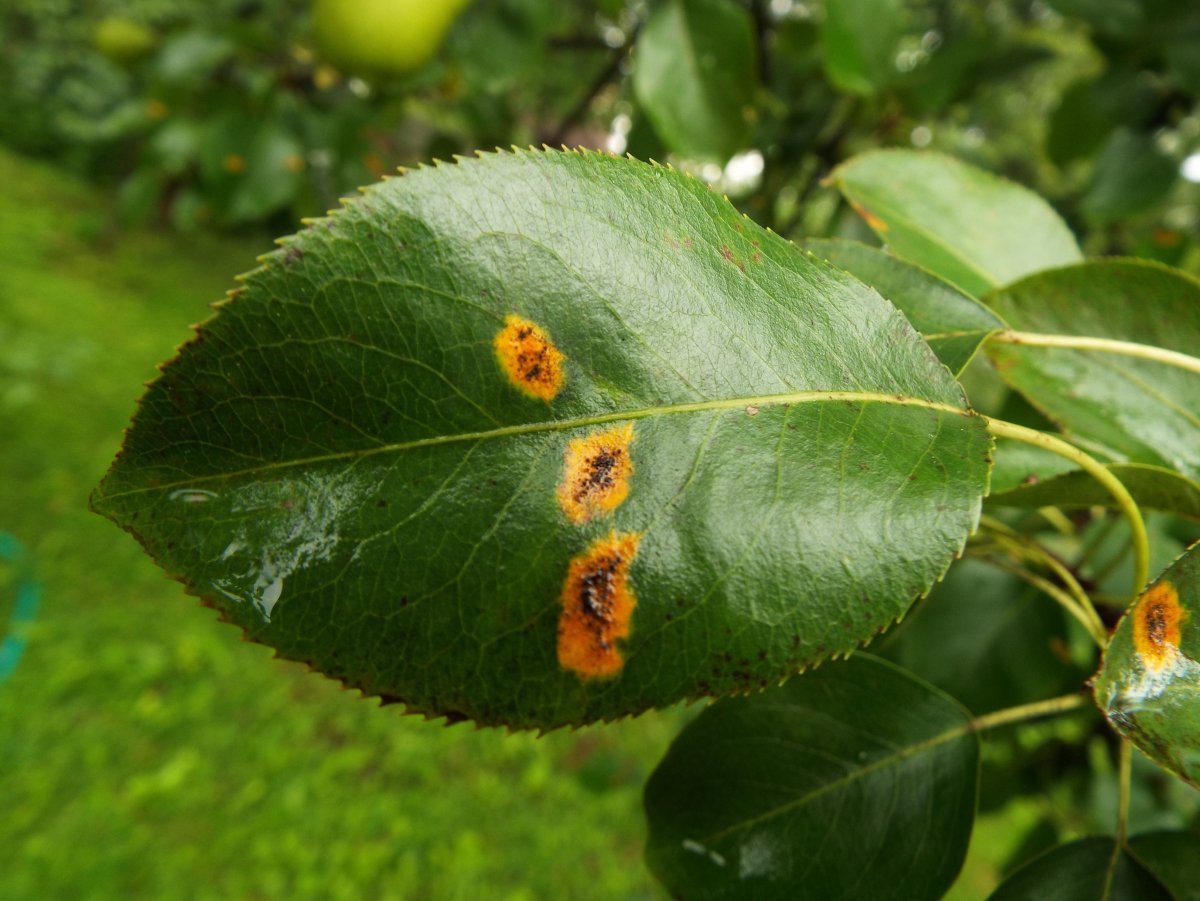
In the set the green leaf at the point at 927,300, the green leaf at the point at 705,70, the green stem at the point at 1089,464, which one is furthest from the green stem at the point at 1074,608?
the green leaf at the point at 705,70

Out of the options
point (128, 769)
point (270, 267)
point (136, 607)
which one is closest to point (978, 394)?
point (270, 267)

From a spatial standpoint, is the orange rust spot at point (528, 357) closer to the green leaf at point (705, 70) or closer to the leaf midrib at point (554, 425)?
the leaf midrib at point (554, 425)

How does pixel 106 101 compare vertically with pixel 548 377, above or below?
below

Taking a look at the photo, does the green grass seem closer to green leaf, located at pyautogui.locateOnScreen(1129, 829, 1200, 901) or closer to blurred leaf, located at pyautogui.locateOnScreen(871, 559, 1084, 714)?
blurred leaf, located at pyautogui.locateOnScreen(871, 559, 1084, 714)

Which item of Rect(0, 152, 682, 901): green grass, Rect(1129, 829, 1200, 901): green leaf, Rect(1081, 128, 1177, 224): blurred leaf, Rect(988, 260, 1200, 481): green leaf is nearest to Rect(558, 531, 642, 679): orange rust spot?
Rect(988, 260, 1200, 481): green leaf

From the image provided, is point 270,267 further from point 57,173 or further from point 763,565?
point 57,173
